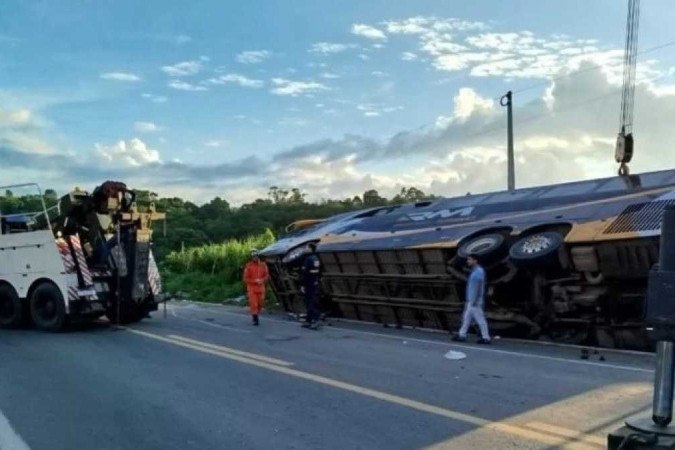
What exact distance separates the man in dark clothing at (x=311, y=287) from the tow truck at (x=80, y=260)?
10.5ft

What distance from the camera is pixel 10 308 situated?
1512 centimetres

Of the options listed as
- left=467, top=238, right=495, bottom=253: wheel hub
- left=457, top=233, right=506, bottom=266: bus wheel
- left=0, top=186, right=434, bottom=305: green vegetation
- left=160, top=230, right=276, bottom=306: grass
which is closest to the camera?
left=457, top=233, right=506, bottom=266: bus wheel

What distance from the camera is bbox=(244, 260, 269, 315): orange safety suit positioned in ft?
53.4

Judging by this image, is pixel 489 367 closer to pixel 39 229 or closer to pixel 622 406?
pixel 622 406

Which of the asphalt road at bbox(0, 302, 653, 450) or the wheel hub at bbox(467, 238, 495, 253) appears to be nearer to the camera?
the asphalt road at bbox(0, 302, 653, 450)

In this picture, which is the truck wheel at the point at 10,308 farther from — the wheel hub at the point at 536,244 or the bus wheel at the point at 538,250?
the wheel hub at the point at 536,244

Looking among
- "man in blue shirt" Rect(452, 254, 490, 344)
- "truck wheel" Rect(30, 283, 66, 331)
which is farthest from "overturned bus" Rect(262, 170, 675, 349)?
"truck wheel" Rect(30, 283, 66, 331)

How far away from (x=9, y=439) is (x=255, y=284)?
34.5 ft

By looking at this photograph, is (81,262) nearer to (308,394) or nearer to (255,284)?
(255,284)

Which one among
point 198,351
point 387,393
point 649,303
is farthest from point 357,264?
point 649,303

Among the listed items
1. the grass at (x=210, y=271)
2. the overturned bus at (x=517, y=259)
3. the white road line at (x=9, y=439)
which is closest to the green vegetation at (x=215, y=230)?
the grass at (x=210, y=271)

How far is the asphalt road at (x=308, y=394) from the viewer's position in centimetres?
594

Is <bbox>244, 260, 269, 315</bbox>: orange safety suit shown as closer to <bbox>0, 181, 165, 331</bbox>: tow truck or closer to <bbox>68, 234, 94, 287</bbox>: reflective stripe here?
<bbox>0, 181, 165, 331</bbox>: tow truck

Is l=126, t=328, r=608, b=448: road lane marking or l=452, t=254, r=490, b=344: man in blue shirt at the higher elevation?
l=452, t=254, r=490, b=344: man in blue shirt
